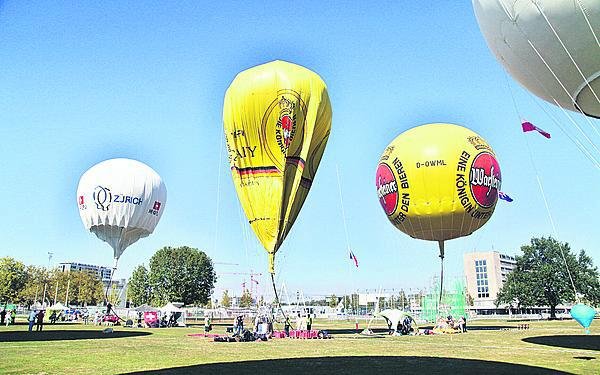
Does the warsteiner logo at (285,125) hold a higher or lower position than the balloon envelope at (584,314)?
higher

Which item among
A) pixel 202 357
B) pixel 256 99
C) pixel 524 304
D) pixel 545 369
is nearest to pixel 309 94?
pixel 256 99

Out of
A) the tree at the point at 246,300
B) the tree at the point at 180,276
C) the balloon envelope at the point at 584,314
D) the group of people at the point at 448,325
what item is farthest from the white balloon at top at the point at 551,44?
the tree at the point at 246,300

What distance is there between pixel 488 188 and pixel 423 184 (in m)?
3.54

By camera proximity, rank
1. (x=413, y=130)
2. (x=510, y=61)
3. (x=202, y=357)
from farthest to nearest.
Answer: (x=413, y=130) → (x=202, y=357) → (x=510, y=61)

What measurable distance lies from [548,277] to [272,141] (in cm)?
5606

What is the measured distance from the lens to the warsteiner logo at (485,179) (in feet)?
85.7

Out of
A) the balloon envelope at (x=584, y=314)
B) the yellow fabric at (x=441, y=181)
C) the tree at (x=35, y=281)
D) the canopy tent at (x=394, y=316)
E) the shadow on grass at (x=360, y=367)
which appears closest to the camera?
the shadow on grass at (x=360, y=367)

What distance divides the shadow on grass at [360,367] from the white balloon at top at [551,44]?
7612mm

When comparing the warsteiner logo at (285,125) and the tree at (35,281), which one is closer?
the warsteiner logo at (285,125)

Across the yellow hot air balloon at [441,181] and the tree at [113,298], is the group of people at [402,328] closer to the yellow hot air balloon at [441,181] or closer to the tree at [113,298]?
the yellow hot air balloon at [441,181]

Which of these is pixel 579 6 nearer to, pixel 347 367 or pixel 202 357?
pixel 347 367

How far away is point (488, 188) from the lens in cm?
2670

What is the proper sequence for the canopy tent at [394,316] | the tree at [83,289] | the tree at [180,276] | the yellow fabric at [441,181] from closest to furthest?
the yellow fabric at [441,181] → the canopy tent at [394,316] → the tree at [180,276] → the tree at [83,289]

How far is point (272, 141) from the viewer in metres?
23.9
